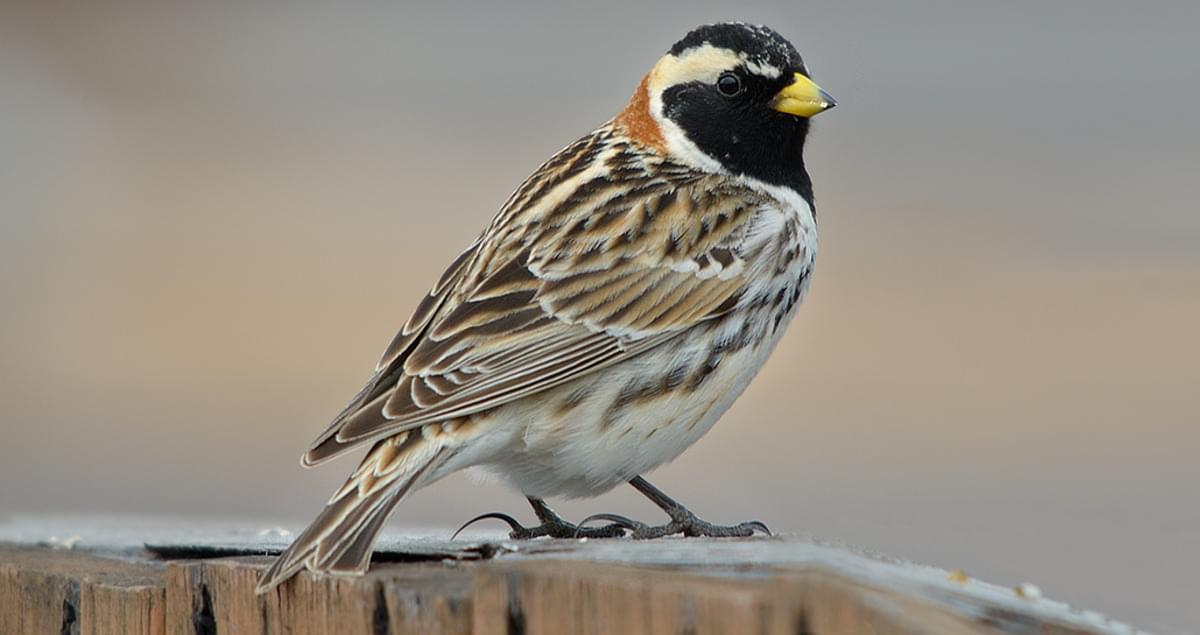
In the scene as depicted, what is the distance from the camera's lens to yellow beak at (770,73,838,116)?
646 centimetres

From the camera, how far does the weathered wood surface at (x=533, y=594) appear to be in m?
3.26

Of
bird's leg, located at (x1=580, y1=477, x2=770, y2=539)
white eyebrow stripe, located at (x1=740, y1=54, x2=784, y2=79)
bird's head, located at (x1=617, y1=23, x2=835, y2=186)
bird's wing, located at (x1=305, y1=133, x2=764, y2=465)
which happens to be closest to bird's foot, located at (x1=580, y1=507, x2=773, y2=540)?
bird's leg, located at (x1=580, y1=477, x2=770, y2=539)

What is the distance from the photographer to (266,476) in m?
10.6

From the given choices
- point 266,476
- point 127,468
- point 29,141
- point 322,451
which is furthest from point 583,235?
point 29,141

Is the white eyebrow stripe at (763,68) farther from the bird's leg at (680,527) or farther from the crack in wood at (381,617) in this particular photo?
the crack in wood at (381,617)

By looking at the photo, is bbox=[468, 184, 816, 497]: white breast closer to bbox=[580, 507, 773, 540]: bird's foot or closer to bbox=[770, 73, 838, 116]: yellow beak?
bbox=[580, 507, 773, 540]: bird's foot

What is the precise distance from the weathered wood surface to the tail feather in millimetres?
58

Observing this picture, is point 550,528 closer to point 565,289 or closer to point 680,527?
point 680,527

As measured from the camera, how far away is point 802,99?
650 cm

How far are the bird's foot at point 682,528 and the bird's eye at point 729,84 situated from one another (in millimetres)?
1543

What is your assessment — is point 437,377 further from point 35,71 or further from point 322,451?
point 35,71

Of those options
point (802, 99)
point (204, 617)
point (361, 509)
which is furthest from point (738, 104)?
point (204, 617)

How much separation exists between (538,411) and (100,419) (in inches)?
274

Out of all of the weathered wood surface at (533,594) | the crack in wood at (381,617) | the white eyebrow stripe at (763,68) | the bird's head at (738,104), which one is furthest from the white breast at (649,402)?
the crack in wood at (381,617)
